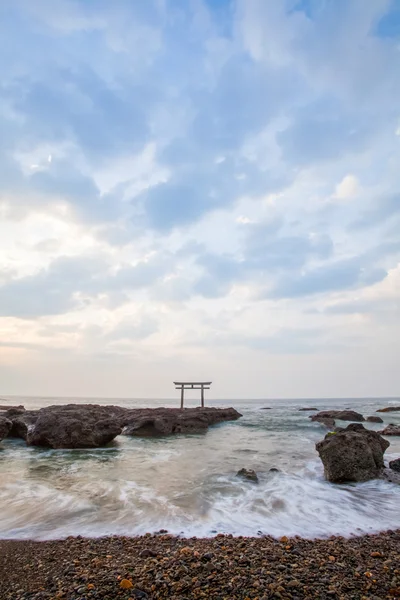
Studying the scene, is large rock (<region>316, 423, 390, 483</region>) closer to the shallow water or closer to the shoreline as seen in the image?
the shallow water

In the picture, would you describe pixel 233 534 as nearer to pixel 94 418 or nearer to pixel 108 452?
pixel 108 452

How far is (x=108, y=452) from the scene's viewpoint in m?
16.2

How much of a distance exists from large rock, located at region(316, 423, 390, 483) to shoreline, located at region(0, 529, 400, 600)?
15.6 feet

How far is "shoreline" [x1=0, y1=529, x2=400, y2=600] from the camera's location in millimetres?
3873

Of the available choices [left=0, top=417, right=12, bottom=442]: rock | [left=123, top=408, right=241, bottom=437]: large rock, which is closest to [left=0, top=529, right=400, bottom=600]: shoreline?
[left=0, top=417, right=12, bottom=442]: rock

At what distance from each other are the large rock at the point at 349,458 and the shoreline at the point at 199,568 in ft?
15.6

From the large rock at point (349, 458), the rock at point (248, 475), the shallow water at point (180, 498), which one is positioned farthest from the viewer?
the rock at point (248, 475)

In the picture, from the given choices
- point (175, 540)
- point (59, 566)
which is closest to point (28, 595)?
point (59, 566)

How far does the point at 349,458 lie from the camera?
1062 cm

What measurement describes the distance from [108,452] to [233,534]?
38.0ft

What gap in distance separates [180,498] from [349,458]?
220 inches

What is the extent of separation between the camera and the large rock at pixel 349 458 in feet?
34.4

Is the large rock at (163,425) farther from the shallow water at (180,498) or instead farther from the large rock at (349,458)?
the large rock at (349,458)

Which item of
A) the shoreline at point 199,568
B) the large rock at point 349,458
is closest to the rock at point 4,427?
the shoreline at point 199,568
